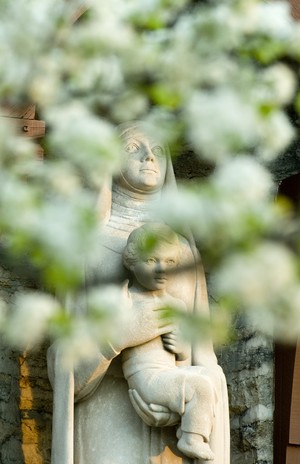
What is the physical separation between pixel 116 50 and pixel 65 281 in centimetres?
58

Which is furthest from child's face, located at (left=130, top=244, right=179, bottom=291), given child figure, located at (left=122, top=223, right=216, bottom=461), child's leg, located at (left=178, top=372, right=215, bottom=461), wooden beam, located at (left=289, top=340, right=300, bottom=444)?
wooden beam, located at (left=289, top=340, right=300, bottom=444)

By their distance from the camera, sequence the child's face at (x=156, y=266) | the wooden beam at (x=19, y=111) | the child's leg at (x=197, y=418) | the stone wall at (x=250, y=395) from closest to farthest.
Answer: the child's leg at (x=197, y=418), the child's face at (x=156, y=266), the wooden beam at (x=19, y=111), the stone wall at (x=250, y=395)

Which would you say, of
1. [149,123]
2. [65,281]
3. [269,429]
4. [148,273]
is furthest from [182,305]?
[65,281]

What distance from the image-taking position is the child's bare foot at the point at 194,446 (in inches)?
218

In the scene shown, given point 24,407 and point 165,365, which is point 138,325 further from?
point 24,407

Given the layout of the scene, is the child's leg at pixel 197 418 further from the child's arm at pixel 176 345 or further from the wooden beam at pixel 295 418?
the wooden beam at pixel 295 418

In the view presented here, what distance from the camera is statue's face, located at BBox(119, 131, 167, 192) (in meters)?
6.06

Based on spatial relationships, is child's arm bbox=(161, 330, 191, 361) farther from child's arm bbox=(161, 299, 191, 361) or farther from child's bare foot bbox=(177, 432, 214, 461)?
child's bare foot bbox=(177, 432, 214, 461)

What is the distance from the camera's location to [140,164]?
A: 6070mm


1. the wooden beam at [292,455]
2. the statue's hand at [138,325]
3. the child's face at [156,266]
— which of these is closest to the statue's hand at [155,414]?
the statue's hand at [138,325]

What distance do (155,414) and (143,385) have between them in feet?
0.36

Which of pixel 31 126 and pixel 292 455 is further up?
pixel 31 126

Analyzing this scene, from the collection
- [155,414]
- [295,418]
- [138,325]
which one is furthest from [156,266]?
[295,418]

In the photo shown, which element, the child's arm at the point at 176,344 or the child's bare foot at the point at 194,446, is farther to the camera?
the child's arm at the point at 176,344
